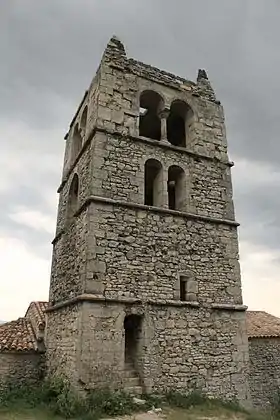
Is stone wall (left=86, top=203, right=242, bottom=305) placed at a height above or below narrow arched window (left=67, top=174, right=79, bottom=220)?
below

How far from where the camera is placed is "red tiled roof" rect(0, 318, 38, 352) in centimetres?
957

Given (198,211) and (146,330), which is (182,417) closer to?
(146,330)

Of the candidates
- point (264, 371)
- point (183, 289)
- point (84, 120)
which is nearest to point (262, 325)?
point (264, 371)

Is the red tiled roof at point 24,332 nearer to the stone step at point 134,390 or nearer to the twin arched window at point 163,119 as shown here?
the stone step at point 134,390

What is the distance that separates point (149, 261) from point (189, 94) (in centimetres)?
615

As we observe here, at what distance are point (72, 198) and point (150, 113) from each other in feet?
13.9

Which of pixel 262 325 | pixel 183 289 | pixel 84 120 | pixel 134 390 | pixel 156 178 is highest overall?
pixel 84 120

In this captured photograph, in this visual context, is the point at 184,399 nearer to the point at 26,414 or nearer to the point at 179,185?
the point at 26,414

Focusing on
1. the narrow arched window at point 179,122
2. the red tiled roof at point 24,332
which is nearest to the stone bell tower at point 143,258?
the narrow arched window at point 179,122

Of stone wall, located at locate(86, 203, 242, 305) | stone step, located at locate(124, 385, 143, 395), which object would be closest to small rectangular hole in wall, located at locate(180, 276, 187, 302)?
A: stone wall, located at locate(86, 203, 242, 305)

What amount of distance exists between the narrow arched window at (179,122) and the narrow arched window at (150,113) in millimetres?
497

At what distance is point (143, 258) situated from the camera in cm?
869

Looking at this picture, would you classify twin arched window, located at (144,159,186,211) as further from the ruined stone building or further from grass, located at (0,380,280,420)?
grass, located at (0,380,280,420)

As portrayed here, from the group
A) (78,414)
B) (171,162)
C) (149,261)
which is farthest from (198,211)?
(78,414)
